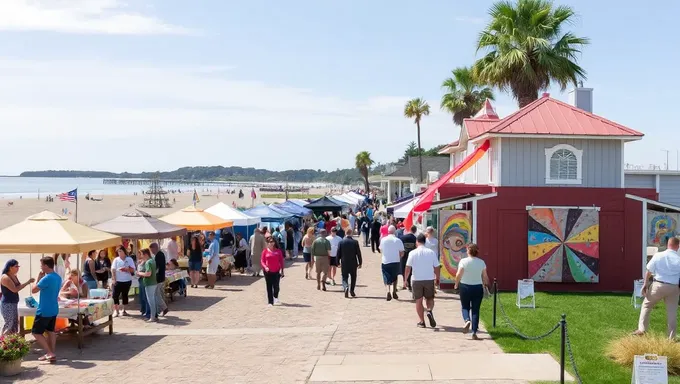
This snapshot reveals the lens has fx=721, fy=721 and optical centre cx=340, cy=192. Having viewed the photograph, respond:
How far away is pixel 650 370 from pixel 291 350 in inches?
219

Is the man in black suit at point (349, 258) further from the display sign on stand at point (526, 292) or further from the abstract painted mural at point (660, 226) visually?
the abstract painted mural at point (660, 226)

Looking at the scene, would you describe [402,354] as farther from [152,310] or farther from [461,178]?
[461,178]

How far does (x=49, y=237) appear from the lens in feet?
41.0

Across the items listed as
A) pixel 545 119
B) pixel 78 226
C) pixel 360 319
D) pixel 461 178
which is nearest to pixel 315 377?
pixel 360 319

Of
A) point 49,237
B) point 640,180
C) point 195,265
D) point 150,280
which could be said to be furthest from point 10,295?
point 640,180

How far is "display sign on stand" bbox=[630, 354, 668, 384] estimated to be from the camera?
825 cm

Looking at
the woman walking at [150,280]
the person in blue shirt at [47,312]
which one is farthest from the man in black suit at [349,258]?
the person in blue shirt at [47,312]

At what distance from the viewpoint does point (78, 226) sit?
13359mm

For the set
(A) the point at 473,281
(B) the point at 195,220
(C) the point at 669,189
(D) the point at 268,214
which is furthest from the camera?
(D) the point at 268,214

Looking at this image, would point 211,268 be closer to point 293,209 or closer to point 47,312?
point 47,312

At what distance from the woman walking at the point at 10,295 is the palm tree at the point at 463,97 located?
35.1 metres

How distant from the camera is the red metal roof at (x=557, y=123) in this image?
18.8 m

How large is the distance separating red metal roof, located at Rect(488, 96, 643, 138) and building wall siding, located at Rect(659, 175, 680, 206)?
1079cm

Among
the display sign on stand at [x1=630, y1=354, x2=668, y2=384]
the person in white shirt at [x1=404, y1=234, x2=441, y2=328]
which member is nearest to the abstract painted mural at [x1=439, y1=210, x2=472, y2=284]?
the person in white shirt at [x1=404, y1=234, x2=441, y2=328]
